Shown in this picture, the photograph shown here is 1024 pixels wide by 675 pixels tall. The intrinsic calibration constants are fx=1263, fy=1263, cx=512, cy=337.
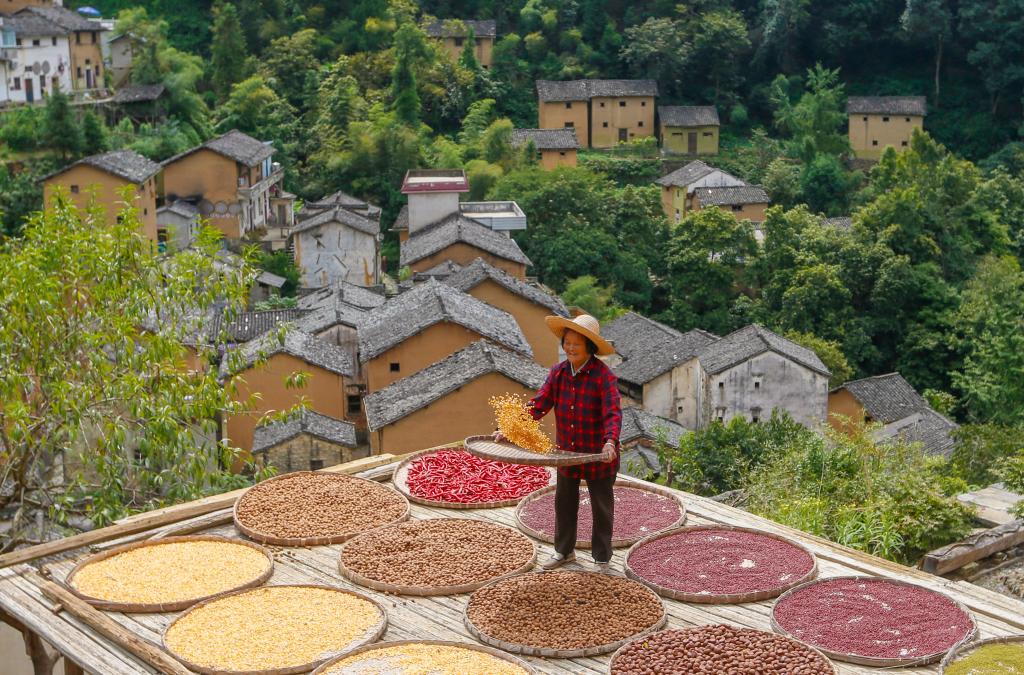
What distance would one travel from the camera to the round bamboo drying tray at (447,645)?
18.2 feet

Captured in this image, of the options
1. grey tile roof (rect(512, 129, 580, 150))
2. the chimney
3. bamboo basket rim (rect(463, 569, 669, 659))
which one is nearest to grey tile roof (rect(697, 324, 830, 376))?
the chimney

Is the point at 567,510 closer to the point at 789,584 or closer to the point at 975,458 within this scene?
the point at 789,584

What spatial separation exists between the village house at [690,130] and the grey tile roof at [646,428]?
23648 mm

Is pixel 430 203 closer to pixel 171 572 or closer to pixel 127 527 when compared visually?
pixel 127 527

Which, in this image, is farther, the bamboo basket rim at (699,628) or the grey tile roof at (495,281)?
the grey tile roof at (495,281)

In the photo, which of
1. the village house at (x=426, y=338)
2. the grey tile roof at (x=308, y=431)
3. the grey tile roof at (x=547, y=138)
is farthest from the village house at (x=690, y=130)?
the grey tile roof at (x=308, y=431)

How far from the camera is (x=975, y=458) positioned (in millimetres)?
14578

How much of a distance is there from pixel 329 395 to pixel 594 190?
15.9 m

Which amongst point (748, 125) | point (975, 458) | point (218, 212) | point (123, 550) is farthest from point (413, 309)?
point (748, 125)

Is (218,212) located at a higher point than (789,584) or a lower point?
lower

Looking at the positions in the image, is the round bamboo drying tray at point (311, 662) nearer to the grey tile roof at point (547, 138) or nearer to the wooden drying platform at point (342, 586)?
the wooden drying platform at point (342, 586)

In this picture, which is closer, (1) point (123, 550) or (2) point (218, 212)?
(1) point (123, 550)

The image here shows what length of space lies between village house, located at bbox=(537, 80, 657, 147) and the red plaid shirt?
37.7m

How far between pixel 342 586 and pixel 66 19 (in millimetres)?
36456
